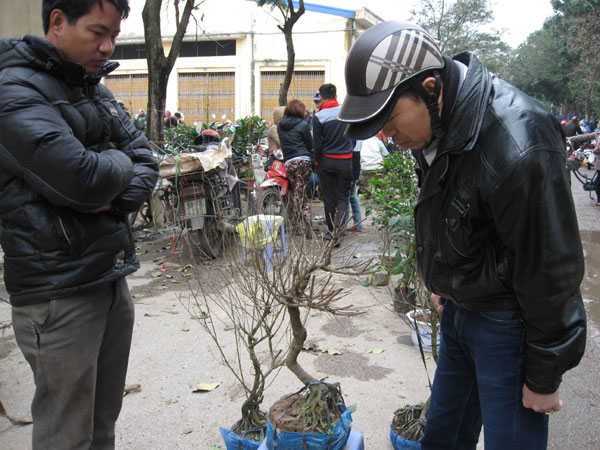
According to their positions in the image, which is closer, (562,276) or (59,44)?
(562,276)

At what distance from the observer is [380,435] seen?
9.76ft

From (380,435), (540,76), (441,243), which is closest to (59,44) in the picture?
(441,243)

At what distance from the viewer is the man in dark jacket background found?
691 cm

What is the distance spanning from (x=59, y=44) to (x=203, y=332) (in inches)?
119

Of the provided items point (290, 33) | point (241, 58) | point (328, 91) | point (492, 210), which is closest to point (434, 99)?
point (492, 210)

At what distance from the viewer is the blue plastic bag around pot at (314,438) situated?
84.9 inches

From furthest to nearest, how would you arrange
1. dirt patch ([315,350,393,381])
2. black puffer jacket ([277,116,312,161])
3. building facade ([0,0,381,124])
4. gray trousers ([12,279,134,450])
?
1. building facade ([0,0,381,124])
2. black puffer jacket ([277,116,312,161])
3. dirt patch ([315,350,393,381])
4. gray trousers ([12,279,134,450])

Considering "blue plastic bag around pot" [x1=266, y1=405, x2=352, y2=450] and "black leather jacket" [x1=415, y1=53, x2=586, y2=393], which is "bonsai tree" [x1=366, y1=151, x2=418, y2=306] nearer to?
"blue plastic bag around pot" [x1=266, y1=405, x2=352, y2=450]

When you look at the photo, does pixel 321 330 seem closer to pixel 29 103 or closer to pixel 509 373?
pixel 509 373

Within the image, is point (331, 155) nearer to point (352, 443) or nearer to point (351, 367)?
point (351, 367)

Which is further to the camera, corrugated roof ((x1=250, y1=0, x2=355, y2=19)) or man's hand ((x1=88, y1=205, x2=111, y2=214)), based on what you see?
corrugated roof ((x1=250, y1=0, x2=355, y2=19))

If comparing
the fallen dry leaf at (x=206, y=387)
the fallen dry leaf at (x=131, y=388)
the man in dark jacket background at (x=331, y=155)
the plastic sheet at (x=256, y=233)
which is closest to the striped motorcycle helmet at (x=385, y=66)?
the plastic sheet at (x=256, y=233)

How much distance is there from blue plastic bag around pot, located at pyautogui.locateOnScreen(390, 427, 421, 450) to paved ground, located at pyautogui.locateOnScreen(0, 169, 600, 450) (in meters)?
0.16

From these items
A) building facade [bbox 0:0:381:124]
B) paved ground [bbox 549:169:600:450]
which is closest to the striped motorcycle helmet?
paved ground [bbox 549:169:600:450]
